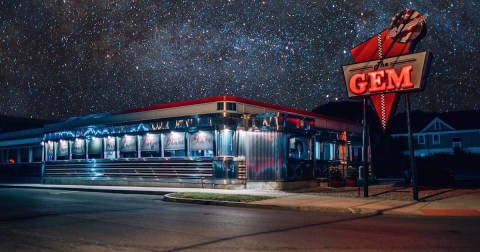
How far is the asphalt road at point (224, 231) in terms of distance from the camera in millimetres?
7884

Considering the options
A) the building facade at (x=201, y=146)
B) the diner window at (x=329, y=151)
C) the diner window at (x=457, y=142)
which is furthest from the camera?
the diner window at (x=457, y=142)

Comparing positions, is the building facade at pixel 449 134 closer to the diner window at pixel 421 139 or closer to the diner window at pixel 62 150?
the diner window at pixel 421 139

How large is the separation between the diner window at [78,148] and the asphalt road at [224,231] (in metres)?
16.4

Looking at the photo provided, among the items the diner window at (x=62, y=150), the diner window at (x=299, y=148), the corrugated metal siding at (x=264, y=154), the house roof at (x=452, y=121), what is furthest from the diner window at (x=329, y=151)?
the house roof at (x=452, y=121)

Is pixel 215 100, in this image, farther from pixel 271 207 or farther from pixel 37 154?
pixel 37 154

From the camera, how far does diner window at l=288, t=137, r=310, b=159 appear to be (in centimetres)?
2341

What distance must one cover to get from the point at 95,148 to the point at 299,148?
521 inches

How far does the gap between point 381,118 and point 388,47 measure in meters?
2.78

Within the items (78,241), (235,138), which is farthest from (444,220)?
(235,138)

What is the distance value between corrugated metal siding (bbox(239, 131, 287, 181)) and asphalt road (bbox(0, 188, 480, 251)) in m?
8.53

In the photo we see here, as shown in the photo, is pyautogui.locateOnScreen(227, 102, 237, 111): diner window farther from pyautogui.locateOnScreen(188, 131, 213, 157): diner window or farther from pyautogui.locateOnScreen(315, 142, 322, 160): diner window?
pyautogui.locateOnScreen(315, 142, 322, 160): diner window

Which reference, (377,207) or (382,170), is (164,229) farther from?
(382,170)

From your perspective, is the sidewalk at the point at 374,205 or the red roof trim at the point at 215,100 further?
the red roof trim at the point at 215,100

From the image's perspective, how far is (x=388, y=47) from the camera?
1706cm
